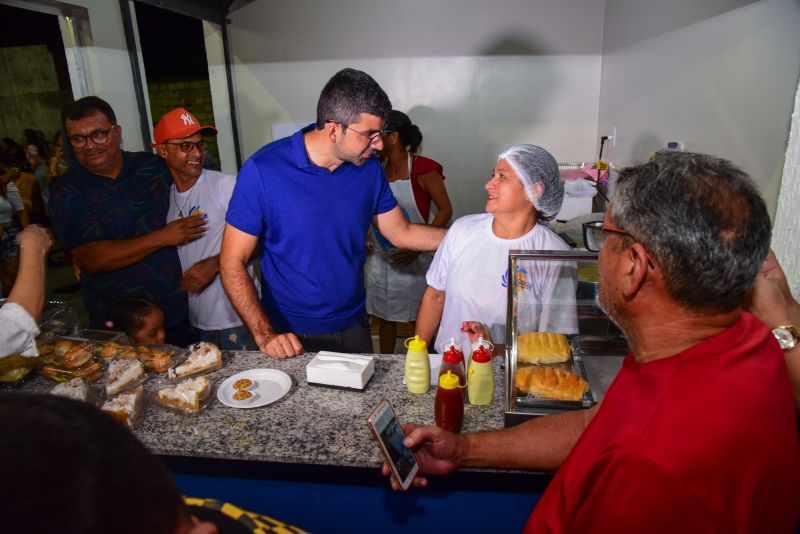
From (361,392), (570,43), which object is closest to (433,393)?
(361,392)

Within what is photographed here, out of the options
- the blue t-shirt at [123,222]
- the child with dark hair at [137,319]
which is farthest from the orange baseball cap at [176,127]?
the child with dark hair at [137,319]

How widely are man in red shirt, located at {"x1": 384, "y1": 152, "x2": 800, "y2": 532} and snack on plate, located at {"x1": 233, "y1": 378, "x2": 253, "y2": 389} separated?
1.16m

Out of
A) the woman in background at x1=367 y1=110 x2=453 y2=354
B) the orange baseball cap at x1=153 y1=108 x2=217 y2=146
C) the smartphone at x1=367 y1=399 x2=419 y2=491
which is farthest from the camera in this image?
the woman in background at x1=367 y1=110 x2=453 y2=354

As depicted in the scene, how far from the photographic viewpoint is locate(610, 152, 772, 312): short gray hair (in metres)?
0.98

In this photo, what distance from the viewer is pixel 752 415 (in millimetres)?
931

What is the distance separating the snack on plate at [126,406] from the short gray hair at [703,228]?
5.49 ft

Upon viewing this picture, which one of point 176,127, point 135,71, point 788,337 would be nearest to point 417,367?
point 788,337

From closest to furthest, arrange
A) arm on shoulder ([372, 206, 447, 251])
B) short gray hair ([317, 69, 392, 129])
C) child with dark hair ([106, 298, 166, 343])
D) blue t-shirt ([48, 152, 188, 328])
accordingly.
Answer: short gray hair ([317, 69, 392, 129]) → child with dark hair ([106, 298, 166, 343]) → blue t-shirt ([48, 152, 188, 328]) → arm on shoulder ([372, 206, 447, 251])

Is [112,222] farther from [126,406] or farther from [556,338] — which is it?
[556,338]

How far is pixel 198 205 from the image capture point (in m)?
A: 2.99

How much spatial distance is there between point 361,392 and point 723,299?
1239mm

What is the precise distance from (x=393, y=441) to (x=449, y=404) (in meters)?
0.24

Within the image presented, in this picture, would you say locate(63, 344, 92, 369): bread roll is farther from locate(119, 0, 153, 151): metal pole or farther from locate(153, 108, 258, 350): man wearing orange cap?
locate(119, 0, 153, 151): metal pole

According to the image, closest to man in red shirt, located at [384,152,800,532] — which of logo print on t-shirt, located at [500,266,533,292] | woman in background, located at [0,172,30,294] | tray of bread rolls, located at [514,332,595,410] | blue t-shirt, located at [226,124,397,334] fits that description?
tray of bread rolls, located at [514,332,595,410]
